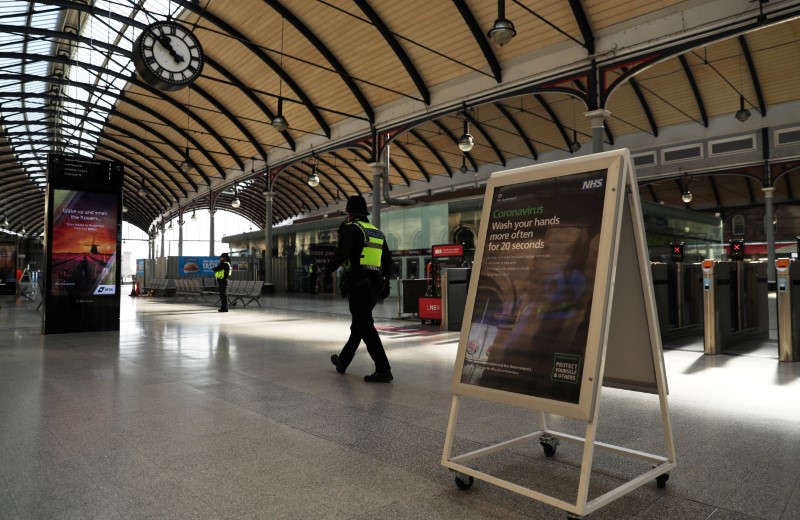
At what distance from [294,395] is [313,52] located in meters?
15.1

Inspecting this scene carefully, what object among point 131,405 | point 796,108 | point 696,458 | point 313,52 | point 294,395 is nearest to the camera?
point 696,458

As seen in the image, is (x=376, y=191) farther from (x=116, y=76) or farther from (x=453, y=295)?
(x=116, y=76)

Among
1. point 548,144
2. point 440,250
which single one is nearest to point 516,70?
point 440,250

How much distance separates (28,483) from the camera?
264 centimetres

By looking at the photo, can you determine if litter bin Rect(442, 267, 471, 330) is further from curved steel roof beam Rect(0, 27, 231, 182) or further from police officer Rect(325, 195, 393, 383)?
curved steel roof beam Rect(0, 27, 231, 182)

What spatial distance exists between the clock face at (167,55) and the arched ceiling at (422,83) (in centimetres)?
227

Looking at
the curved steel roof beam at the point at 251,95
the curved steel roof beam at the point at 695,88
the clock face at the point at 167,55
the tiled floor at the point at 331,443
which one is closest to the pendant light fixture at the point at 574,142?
the curved steel roof beam at the point at 695,88

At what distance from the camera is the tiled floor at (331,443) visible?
2.40 m

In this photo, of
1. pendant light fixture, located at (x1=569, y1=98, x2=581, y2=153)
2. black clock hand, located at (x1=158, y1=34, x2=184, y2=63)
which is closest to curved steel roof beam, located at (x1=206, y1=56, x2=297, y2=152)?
black clock hand, located at (x1=158, y1=34, x2=184, y2=63)

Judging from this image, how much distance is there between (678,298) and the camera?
8945mm

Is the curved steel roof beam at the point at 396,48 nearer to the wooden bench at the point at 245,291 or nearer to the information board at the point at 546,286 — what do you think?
the wooden bench at the point at 245,291

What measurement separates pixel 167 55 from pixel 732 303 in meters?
11.1

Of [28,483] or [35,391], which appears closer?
[28,483]

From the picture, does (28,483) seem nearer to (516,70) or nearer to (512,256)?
(512,256)
